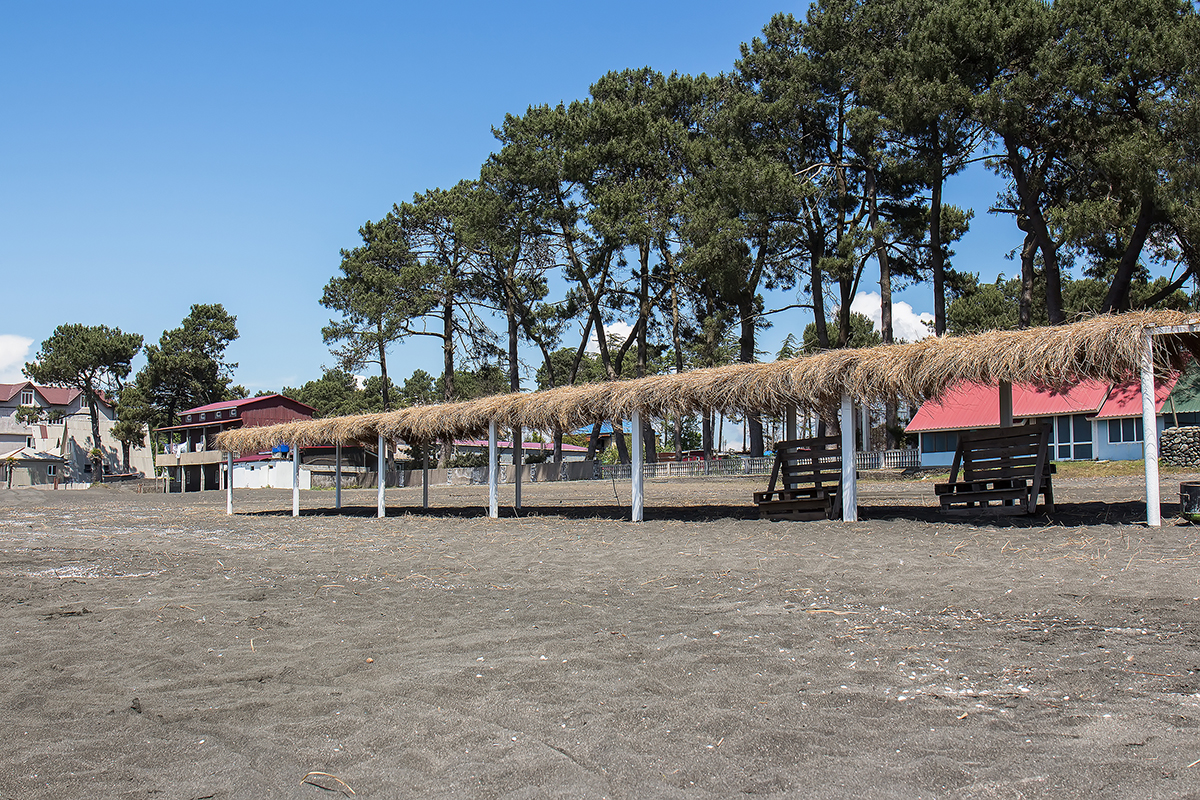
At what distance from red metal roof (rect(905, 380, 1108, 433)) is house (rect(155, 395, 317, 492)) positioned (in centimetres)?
3188

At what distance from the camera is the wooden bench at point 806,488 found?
42.2 ft

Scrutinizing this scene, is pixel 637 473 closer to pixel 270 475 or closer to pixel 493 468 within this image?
pixel 493 468

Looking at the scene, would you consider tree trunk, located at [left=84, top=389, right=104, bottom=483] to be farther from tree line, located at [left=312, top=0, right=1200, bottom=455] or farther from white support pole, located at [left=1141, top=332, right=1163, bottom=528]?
white support pole, located at [left=1141, top=332, right=1163, bottom=528]

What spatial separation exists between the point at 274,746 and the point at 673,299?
34432mm

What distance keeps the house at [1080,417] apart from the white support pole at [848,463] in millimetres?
16188

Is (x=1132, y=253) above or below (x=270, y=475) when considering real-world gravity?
above

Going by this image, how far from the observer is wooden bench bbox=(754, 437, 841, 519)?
1286 cm

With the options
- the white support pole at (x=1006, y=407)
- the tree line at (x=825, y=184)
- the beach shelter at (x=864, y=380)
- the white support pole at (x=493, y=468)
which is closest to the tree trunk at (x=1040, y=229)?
the tree line at (x=825, y=184)

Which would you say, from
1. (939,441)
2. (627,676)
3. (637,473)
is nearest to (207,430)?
(939,441)

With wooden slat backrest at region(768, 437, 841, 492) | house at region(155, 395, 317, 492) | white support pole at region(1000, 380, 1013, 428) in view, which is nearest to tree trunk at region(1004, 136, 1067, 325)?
white support pole at region(1000, 380, 1013, 428)

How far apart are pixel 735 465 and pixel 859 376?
1006 inches

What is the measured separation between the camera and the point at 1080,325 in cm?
981

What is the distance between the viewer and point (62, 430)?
73.1 m

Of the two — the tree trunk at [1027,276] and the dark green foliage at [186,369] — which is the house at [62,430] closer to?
the dark green foliage at [186,369]
